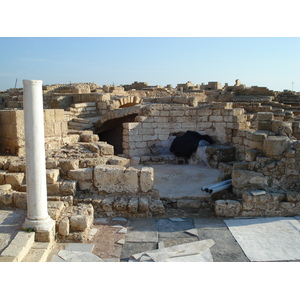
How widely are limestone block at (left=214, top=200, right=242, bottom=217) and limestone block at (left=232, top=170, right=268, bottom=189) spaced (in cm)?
53

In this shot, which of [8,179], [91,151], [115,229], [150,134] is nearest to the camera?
[115,229]

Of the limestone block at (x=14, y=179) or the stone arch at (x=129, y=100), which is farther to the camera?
the stone arch at (x=129, y=100)

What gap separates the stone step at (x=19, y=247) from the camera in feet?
13.5

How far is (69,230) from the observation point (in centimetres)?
542

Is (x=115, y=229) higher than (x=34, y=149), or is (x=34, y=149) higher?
(x=34, y=149)

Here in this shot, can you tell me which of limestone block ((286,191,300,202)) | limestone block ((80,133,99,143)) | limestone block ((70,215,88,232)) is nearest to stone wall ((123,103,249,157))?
limestone block ((80,133,99,143))

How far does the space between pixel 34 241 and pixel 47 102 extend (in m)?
12.4

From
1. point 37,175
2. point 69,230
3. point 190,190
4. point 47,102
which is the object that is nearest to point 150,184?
Result: point 190,190

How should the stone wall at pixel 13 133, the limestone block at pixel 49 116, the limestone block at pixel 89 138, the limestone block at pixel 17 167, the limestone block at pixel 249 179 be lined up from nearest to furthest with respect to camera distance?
the limestone block at pixel 17 167 < the limestone block at pixel 249 179 < the stone wall at pixel 13 133 < the limestone block at pixel 49 116 < the limestone block at pixel 89 138

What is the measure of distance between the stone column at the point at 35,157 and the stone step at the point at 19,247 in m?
0.22

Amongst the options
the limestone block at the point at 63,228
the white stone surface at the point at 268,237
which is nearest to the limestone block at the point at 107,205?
the limestone block at the point at 63,228

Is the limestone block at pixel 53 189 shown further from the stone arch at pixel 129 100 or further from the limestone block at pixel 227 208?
the stone arch at pixel 129 100

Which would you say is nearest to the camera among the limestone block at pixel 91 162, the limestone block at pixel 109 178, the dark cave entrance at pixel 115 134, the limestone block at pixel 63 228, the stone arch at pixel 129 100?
the limestone block at pixel 63 228

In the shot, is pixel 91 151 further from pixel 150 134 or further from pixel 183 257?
pixel 183 257
